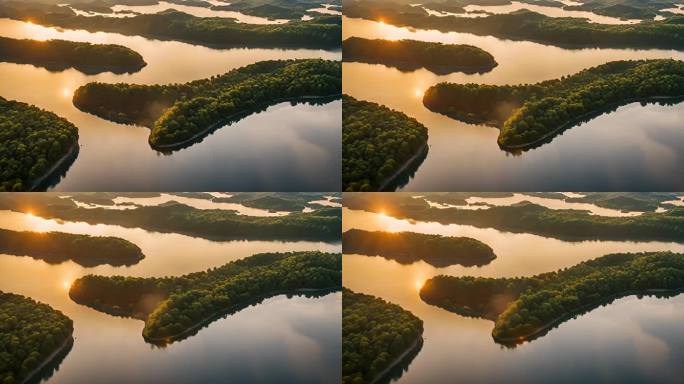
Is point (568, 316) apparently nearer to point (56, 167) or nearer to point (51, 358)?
point (51, 358)

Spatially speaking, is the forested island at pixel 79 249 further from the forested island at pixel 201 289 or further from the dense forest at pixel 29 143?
the dense forest at pixel 29 143

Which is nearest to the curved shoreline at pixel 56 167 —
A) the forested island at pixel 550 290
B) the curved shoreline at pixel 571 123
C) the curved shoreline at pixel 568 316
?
the forested island at pixel 550 290

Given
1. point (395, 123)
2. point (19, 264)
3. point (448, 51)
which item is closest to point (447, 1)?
point (448, 51)

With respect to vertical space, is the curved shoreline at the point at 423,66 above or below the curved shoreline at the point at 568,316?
above

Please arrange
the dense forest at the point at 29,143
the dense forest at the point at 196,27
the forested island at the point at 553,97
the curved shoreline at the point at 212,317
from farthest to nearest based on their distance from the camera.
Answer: the dense forest at the point at 196,27
the forested island at the point at 553,97
the curved shoreline at the point at 212,317
the dense forest at the point at 29,143

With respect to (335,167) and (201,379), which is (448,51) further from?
(201,379)

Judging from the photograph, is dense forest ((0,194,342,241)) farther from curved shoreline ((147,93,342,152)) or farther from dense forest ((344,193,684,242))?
curved shoreline ((147,93,342,152))

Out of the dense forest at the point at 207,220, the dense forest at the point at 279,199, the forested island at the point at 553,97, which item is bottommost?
the dense forest at the point at 207,220
